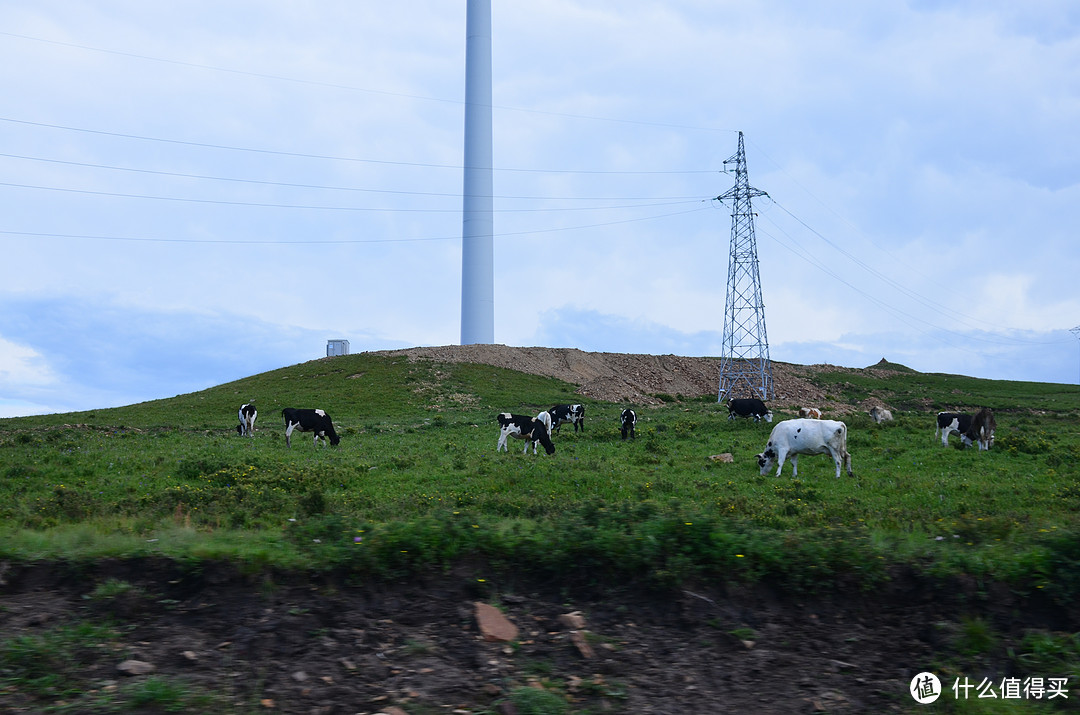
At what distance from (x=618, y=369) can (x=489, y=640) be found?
6197 cm

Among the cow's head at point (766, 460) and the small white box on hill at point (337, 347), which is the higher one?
the small white box on hill at point (337, 347)

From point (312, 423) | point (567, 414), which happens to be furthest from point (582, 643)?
point (567, 414)

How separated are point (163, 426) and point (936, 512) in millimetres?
37078

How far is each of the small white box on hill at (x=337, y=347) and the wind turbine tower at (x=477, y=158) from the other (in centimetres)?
1605

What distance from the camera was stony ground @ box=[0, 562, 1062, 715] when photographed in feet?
22.0

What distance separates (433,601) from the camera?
8148mm

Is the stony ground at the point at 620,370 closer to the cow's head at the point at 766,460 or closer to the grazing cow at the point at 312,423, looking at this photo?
the grazing cow at the point at 312,423

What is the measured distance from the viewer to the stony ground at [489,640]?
6.71 m

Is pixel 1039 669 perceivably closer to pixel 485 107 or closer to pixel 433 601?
pixel 433 601

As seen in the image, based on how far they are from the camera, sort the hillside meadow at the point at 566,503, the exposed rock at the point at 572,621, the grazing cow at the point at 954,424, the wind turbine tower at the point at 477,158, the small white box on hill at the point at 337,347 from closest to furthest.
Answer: the exposed rock at the point at 572,621 < the hillside meadow at the point at 566,503 < the grazing cow at the point at 954,424 < the wind turbine tower at the point at 477,158 < the small white box on hill at the point at 337,347

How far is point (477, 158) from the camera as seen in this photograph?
231 feet

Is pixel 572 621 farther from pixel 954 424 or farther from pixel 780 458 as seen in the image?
pixel 954 424

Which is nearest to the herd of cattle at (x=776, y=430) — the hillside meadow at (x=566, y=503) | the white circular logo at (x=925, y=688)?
the hillside meadow at (x=566, y=503)

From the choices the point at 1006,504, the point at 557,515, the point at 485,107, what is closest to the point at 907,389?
the point at 485,107
